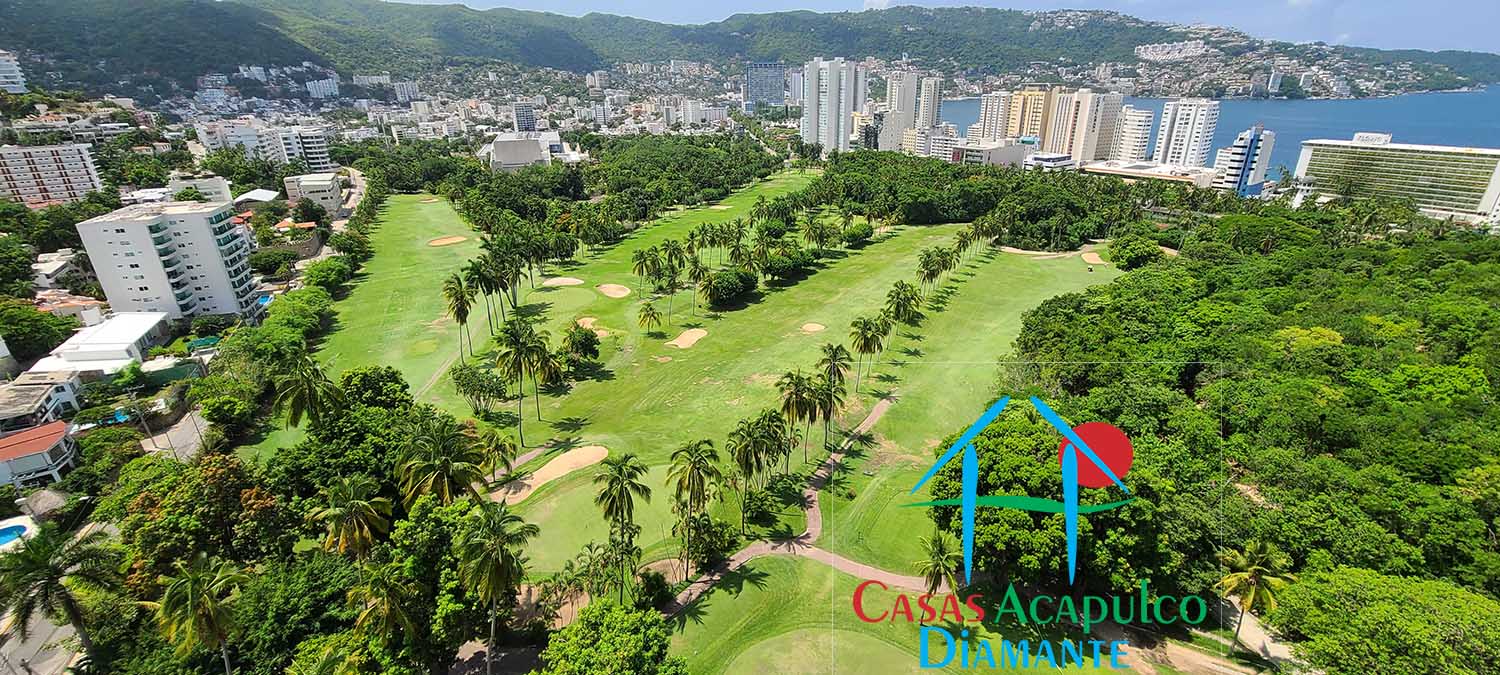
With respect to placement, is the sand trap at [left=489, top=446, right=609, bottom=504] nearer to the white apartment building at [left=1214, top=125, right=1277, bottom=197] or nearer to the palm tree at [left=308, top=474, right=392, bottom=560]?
the palm tree at [left=308, top=474, right=392, bottom=560]

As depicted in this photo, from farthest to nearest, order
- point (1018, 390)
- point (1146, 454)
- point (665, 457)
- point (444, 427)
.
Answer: point (1018, 390) < point (665, 457) < point (1146, 454) < point (444, 427)

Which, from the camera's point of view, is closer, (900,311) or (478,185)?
(900,311)

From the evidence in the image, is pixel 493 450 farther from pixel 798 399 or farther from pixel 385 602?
pixel 798 399

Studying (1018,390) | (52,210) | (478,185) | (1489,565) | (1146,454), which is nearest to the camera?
(1489,565)

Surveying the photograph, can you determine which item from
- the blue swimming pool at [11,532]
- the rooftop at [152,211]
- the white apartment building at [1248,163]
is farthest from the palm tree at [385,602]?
the white apartment building at [1248,163]

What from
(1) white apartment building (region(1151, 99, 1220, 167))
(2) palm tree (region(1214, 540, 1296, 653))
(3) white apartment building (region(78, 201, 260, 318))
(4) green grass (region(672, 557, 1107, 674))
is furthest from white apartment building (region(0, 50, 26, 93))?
(1) white apartment building (region(1151, 99, 1220, 167))

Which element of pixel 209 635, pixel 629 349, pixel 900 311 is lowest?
pixel 629 349

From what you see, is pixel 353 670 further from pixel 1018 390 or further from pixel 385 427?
pixel 1018 390

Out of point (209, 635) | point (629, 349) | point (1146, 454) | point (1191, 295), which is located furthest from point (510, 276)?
point (1191, 295)

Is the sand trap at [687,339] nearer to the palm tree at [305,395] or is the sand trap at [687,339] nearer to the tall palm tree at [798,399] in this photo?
the tall palm tree at [798,399]
